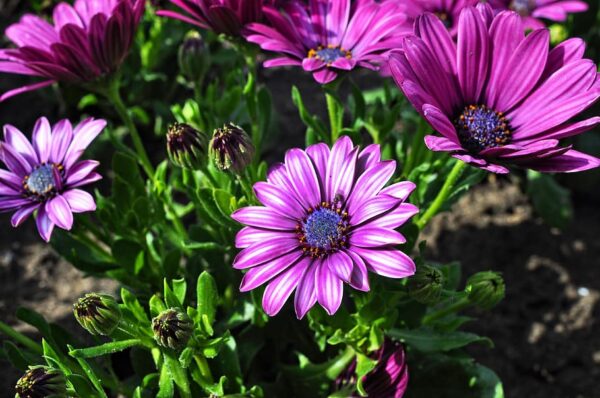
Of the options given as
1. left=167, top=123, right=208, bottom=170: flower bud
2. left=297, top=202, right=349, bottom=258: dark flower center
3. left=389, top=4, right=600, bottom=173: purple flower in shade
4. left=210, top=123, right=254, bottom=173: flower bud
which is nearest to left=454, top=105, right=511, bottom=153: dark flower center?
left=389, top=4, right=600, bottom=173: purple flower in shade

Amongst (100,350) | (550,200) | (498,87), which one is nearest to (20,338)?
(100,350)

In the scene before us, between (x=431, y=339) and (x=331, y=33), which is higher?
(x=331, y=33)

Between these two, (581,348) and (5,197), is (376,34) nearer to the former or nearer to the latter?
(5,197)

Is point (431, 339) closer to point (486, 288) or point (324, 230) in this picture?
point (486, 288)

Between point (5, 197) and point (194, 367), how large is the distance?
669mm

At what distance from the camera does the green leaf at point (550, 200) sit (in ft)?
9.60

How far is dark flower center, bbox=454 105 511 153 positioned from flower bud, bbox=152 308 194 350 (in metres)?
0.81

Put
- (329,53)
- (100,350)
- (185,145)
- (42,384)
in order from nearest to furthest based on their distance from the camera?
(42,384) → (100,350) → (185,145) → (329,53)

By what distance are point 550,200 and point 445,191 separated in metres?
1.19

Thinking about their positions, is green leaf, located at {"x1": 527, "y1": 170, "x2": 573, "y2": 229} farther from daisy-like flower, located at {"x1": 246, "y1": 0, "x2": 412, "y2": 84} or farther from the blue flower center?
the blue flower center

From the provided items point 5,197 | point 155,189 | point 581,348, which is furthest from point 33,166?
point 581,348

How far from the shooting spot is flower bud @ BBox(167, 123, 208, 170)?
1.83m

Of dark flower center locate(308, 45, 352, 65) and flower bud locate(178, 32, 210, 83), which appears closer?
dark flower center locate(308, 45, 352, 65)

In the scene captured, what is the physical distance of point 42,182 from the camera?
6.31ft
